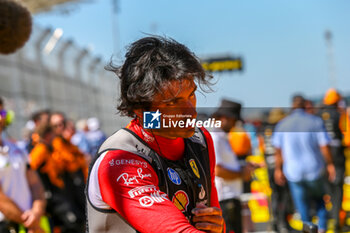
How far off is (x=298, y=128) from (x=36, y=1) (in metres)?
22.7

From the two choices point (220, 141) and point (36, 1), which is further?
point (36, 1)

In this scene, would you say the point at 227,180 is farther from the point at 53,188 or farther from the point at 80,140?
Answer: the point at 80,140

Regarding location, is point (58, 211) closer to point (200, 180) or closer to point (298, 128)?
point (298, 128)

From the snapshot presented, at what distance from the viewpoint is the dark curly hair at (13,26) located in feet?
5.61

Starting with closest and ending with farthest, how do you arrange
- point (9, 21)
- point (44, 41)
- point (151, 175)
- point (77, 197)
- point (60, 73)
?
point (151, 175), point (9, 21), point (77, 197), point (44, 41), point (60, 73)

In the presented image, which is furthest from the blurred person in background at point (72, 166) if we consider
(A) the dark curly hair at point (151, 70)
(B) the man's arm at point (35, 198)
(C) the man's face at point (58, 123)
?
(A) the dark curly hair at point (151, 70)

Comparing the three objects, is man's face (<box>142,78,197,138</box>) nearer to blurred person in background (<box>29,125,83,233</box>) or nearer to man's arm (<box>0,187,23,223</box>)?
man's arm (<box>0,187,23,223</box>)

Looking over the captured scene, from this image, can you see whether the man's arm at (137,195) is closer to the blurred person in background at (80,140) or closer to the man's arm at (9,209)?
the man's arm at (9,209)

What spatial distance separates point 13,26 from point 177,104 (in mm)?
894

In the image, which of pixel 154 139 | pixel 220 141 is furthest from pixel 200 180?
pixel 220 141

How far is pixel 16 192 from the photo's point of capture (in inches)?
132

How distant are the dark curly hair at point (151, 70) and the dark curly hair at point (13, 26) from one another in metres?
0.58

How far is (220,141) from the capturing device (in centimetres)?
427

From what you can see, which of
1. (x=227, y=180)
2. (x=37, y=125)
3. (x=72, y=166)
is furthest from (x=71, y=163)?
(x=227, y=180)
